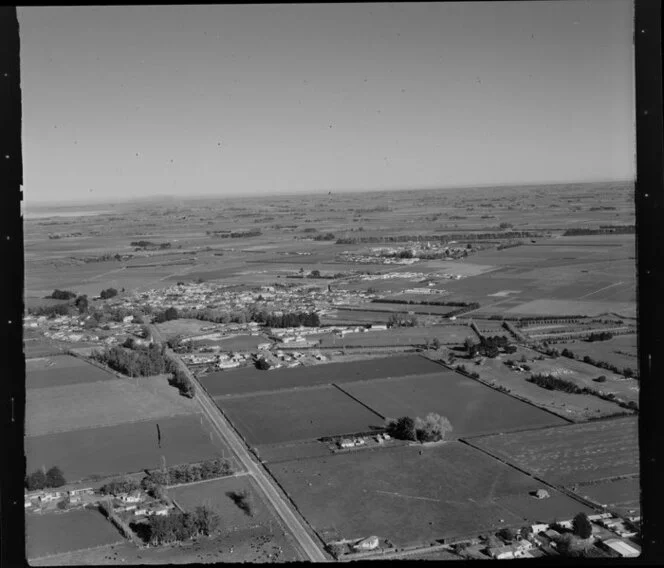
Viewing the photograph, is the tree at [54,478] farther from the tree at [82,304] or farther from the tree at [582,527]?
the tree at [82,304]

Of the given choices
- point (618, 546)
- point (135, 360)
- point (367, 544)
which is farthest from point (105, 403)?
point (618, 546)

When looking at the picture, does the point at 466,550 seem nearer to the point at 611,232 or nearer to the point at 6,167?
the point at 6,167

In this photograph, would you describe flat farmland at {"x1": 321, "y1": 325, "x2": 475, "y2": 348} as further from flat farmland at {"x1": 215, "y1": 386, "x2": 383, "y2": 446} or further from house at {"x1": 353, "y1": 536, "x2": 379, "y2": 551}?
house at {"x1": 353, "y1": 536, "x2": 379, "y2": 551}

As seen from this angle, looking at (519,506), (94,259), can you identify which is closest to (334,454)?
(519,506)

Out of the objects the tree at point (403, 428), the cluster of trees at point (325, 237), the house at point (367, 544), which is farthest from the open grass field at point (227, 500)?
the cluster of trees at point (325, 237)

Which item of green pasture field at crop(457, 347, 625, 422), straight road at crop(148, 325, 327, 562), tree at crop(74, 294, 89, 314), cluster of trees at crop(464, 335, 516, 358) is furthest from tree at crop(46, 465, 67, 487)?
tree at crop(74, 294, 89, 314)

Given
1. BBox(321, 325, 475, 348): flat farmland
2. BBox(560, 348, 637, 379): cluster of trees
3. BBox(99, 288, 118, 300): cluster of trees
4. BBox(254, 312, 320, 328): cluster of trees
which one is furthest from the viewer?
BBox(99, 288, 118, 300): cluster of trees
